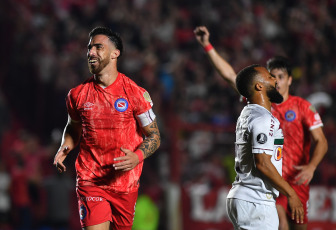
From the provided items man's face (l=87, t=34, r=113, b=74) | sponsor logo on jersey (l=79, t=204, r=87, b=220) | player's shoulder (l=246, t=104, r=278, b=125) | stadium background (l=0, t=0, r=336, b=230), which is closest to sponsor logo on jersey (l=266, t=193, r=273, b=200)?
player's shoulder (l=246, t=104, r=278, b=125)

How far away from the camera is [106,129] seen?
5.40 meters

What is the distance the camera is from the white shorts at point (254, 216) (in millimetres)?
4703

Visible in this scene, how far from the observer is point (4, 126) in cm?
1270

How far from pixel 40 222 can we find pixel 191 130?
3.57m

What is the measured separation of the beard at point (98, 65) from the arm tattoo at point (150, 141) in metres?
0.71

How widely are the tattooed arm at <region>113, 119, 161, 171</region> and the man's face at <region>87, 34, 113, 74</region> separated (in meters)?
0.74

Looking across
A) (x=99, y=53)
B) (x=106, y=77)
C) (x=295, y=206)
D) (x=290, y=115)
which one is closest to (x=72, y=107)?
(x=106, y=77)

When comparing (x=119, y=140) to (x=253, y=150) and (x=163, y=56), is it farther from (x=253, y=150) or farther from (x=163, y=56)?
(x=163, y=56)

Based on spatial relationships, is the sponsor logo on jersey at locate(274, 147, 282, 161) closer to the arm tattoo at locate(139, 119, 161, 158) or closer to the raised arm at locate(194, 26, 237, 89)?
the arm tattoo at locate(139, 119, 161, 158)

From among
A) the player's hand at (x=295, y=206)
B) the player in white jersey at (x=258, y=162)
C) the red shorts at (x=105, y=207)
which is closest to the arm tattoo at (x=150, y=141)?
the red shorts at (x=105, y=207)

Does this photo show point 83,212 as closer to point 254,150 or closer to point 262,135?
point 254,150

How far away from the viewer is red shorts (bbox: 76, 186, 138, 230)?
5.28m

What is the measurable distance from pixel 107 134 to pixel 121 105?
31 cm

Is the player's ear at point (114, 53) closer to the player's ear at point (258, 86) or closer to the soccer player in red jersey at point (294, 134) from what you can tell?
the player's ear at point (258, 86)
